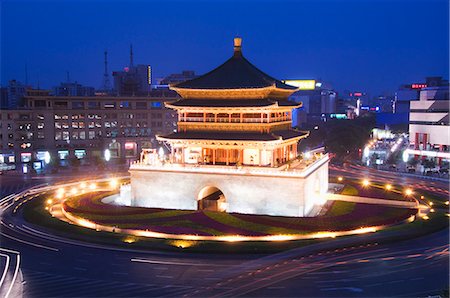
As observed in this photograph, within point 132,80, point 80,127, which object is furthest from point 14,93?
point 80,127

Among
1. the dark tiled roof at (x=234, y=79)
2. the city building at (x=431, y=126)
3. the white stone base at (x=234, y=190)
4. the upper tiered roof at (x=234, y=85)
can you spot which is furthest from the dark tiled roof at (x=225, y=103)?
the city building at (x=431, y=126)

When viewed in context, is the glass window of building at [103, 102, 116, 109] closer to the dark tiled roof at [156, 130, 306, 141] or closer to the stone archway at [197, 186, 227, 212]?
the dark tiled roof at [156, 130, 306, 141]

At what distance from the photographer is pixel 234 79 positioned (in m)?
52.6

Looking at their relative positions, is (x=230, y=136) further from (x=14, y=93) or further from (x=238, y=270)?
(x=14, y=93)

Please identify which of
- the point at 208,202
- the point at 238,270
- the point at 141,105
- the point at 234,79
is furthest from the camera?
the point at 141,105

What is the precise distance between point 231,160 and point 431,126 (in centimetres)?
5340

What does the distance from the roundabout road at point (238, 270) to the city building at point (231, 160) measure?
10.4 m

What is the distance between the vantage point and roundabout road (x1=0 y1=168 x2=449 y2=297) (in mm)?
27922

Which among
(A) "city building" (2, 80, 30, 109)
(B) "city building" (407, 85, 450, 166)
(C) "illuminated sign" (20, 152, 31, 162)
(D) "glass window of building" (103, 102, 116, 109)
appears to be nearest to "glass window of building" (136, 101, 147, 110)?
(D) "glass window of building" (103, 102, 116, 109)

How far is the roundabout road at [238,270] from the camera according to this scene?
91.6 ft

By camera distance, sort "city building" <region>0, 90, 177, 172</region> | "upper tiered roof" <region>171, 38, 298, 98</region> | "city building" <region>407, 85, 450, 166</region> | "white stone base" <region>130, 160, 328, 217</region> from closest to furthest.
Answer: "white stone base" <region>130, 160, 328, 217</region>
"upper tiered roof" <region>171, 38, 298, 98</region>
"city building" <region>407, 85, 450, 166</region>
"city building" <region>0, 90, 177, 172</region>

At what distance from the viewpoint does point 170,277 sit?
3022 cm

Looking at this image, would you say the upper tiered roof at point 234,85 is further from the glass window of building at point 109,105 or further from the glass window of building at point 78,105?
the glass window of building at point 78,105

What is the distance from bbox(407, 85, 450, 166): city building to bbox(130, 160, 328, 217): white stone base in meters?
43.2
